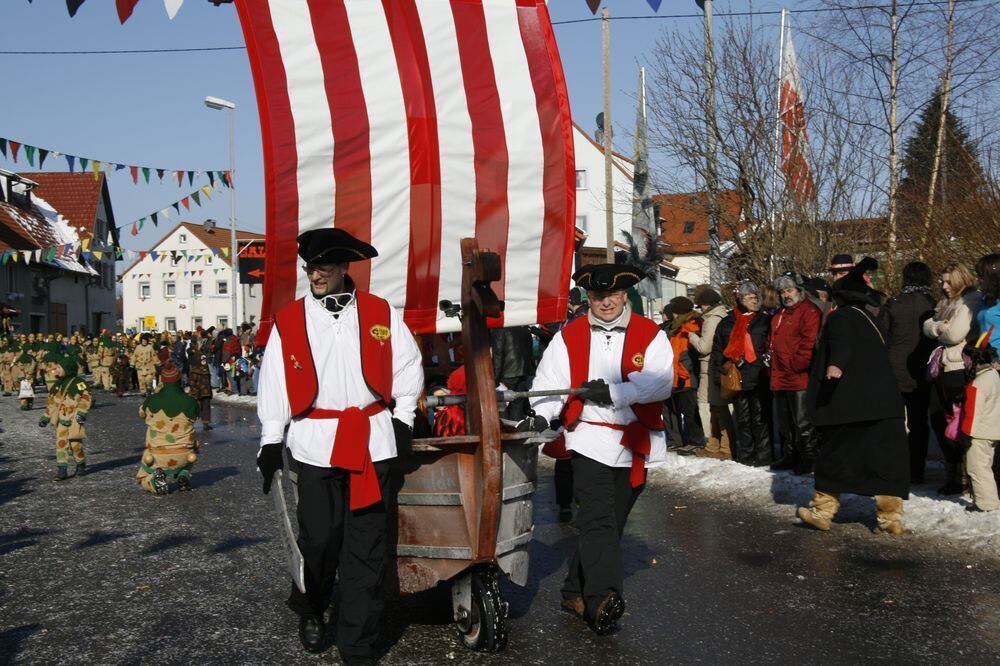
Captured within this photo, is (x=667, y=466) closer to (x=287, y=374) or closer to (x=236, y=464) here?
(x=236, y=464)

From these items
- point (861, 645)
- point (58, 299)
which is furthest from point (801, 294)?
point (58, 299)

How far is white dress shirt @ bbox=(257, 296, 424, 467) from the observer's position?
15.1 ft

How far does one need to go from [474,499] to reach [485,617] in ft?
1.80

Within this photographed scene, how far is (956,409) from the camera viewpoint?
7.77 m

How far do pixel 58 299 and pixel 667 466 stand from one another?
5063 cm

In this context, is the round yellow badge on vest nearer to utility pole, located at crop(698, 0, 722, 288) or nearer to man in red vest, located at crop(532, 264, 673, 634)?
man in red vest, located at crop(532, 264, 673, 634)

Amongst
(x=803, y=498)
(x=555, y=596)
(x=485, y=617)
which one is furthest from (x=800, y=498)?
(x=485, y=617)

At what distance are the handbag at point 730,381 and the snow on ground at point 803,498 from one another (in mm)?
685

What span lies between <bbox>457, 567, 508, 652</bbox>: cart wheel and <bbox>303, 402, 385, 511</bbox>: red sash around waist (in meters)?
0.68

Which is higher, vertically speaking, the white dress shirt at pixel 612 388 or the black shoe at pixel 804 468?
the white dress shirt at pixel 612 388

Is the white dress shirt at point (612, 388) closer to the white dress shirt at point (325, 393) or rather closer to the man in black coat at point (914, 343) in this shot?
the white dress shirt at point (325, 393)

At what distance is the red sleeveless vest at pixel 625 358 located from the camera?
526 centimetres

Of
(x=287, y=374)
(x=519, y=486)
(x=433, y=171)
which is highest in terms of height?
(x=433, y=171)

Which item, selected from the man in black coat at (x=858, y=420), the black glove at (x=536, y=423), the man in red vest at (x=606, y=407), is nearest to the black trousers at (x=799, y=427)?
the man in black coat at (x=858, y=420)
